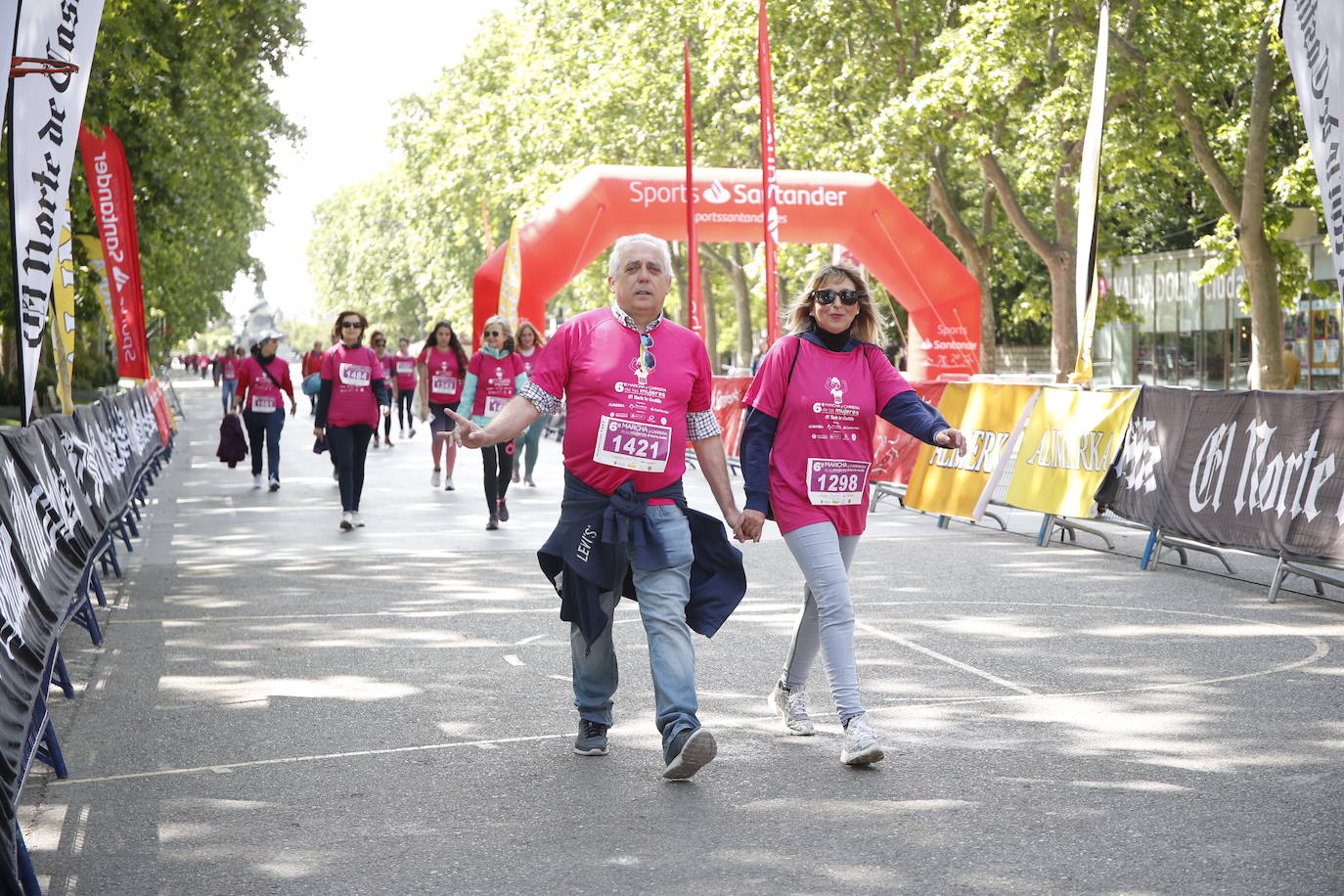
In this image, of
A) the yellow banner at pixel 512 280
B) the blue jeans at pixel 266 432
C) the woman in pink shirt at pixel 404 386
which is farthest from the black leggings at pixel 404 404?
the blue jeans at pixel 266 432

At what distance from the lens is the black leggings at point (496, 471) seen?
1455 cm

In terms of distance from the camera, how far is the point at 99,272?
18.1 metres

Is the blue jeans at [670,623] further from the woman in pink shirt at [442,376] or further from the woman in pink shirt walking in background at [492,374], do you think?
the woman in pink shirt at [442,376]

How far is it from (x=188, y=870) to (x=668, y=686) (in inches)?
67.9

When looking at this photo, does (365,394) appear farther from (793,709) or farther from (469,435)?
(469,435)

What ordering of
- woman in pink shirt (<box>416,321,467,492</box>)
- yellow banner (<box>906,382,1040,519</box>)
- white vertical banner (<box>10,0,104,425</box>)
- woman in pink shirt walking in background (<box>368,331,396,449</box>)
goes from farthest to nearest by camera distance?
woman in pink shirt walking in background (<box>368,331,396,449</box>) < woman in pink shirt (<box>416,321,467,492</box>) < yellow banner (<box>906,382,1040,519</box>) < white vertical banner (<box>10,0,104,425</box>)

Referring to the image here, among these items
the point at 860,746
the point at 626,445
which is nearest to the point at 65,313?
the point at 626,445

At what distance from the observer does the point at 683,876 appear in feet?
15.5

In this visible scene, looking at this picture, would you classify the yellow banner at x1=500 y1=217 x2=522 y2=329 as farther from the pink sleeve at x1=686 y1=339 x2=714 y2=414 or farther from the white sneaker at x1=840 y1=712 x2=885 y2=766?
the white sneaker at x1=840 y1=712 x2=885 y2=766

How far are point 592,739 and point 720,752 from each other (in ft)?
1.57

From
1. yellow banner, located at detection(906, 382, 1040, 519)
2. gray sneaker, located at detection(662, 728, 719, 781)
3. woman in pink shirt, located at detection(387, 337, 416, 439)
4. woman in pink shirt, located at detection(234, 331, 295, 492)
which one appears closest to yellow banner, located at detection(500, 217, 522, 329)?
woman in pink shirt, located at detection(234, 331, 295, 492)

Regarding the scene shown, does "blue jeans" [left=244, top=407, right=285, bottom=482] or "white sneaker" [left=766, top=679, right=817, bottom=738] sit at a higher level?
"blue jeans" [left=244, top=407, right=285, bottom=482]

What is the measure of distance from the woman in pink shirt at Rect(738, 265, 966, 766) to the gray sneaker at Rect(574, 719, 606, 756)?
Result: 2.65 feet

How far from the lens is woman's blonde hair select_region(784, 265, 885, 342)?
6.41 m
